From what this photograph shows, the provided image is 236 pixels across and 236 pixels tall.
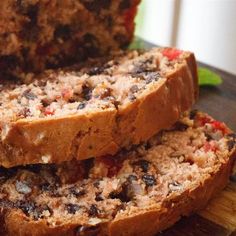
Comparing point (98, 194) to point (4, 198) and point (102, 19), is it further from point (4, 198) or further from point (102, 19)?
point (102, 19)

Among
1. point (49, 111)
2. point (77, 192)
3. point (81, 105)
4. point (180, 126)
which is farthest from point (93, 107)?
point (180, 126)

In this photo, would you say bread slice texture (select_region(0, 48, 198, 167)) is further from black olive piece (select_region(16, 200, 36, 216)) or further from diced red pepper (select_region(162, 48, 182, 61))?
black olive piece (select_region(16, 200, 36, 216))

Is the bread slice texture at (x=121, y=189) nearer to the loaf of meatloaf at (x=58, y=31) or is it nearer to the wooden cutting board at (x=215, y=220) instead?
the wooden cutting board at (x=215, y=220)

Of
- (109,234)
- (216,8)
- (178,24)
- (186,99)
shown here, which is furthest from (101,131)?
(178,24)

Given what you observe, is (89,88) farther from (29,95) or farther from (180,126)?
(180,126)

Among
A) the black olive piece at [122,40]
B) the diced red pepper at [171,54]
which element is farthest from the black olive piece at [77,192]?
the black olive piece at [122,40]

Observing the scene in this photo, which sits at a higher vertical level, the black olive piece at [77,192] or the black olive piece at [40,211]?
the black olive piece at [77,192]
